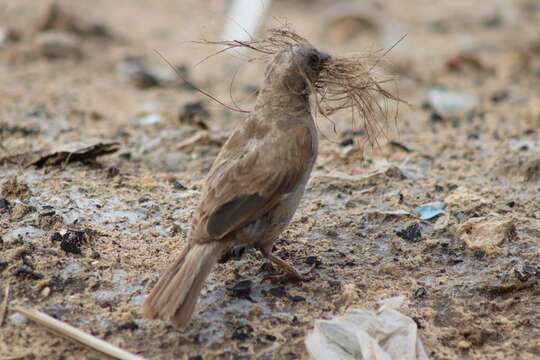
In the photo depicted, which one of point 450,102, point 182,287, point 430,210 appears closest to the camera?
point 182,287

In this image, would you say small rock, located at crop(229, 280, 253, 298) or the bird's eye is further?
the bird's eye

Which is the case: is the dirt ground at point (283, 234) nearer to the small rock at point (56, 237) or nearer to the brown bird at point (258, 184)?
the small rock at point (56, 237)

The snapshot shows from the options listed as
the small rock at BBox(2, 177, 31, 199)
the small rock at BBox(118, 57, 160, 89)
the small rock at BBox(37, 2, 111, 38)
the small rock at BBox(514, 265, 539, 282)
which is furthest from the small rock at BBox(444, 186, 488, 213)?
the small rock at BBox(37, 2, 111, 38)

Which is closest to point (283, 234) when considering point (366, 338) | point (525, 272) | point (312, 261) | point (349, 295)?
point (312, 261)

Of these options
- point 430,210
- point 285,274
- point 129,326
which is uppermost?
point 430,210

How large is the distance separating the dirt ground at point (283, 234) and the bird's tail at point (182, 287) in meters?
0.14

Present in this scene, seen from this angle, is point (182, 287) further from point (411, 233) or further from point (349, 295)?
point (411, 233)

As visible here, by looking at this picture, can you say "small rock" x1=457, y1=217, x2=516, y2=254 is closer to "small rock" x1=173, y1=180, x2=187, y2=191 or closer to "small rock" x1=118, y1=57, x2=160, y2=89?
"small rock" x1=173, y1=180, x2=187, y2=191

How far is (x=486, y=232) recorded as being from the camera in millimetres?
4340

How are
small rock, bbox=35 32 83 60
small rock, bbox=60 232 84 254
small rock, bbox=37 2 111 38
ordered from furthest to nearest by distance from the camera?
small rock, bbox=37 2 111 38, small rock, bbox=35 32 83 60, small rock, bbox=60 232 84 254

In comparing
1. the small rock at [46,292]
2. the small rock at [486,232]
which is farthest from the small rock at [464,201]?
the small rock at [46,292]

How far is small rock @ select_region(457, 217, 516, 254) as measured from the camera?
13.9ft

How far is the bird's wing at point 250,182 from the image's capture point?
376cm

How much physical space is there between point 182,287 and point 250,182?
711 mm
